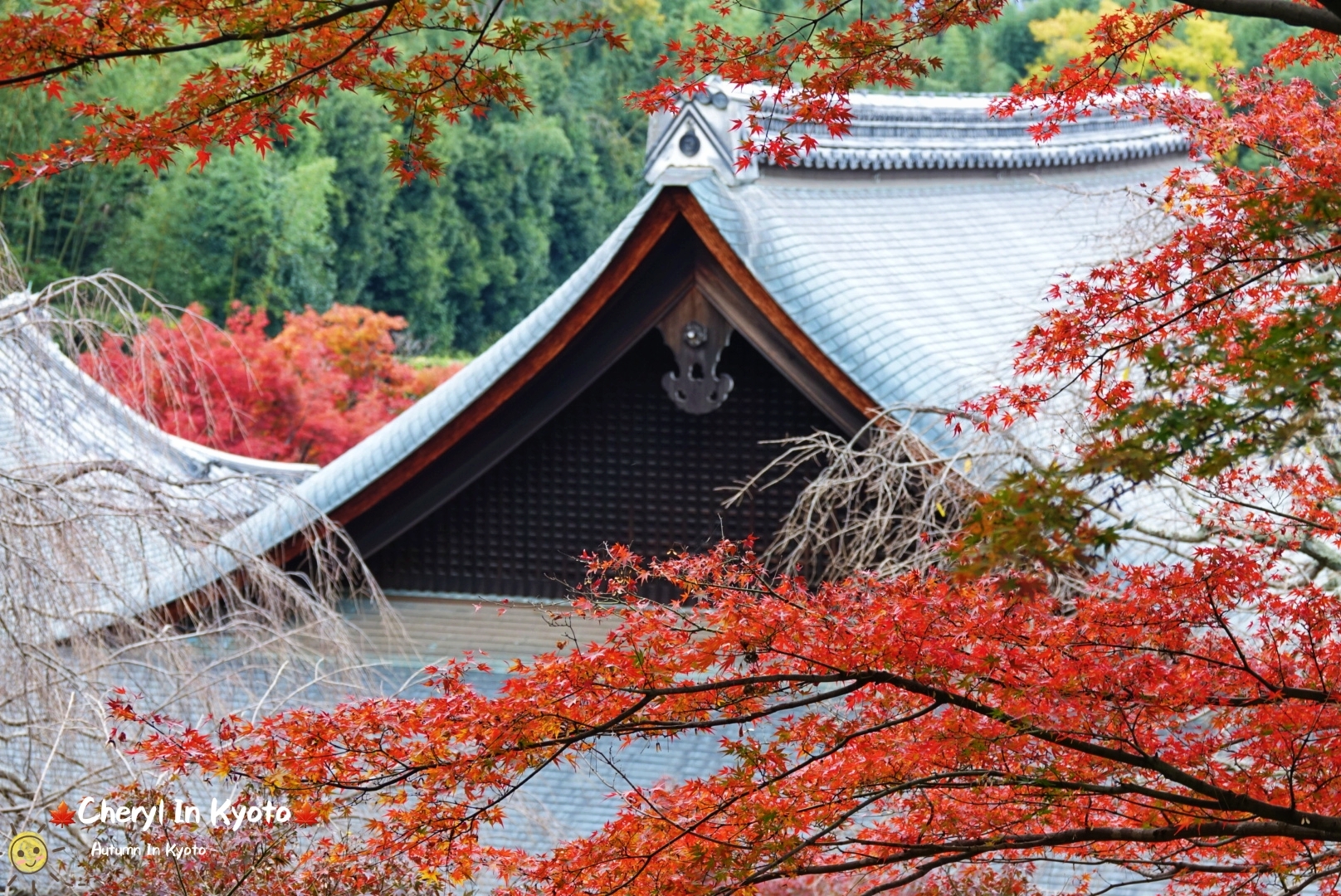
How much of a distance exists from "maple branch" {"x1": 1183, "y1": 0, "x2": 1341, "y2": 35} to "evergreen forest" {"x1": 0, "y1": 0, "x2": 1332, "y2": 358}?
65.7 feet

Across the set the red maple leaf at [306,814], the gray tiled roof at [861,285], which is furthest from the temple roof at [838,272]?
the red maple leaf at [306,814]

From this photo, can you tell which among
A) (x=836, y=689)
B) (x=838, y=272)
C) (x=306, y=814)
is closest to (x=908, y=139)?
(x=838, y=272)

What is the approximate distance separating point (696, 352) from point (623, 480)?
0.65 metres

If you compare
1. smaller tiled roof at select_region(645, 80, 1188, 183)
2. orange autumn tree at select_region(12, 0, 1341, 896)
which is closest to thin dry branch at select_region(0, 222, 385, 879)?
orange autumn tree at select_region(12, 0, 1341, 896)

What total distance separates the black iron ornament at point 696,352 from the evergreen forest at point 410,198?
54.9 ft

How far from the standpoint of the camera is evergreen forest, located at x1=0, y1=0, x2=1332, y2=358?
27.2 metres

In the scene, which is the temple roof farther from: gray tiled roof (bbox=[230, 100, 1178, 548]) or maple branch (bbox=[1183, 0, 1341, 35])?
maple branch (bbox=[1183, 0, 1341, 35])

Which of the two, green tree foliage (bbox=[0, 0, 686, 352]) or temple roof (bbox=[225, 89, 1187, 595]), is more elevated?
green tree foliage (bbox=[0, 0, 686, 352])

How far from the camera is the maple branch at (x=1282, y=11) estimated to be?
211 centimetres

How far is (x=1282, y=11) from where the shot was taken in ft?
7.09

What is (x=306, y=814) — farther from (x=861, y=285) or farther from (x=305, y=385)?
(x=305, y=385)

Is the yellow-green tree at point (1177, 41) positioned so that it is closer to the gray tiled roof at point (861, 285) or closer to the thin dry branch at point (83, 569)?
the gray tiled roof at point (861, 285)

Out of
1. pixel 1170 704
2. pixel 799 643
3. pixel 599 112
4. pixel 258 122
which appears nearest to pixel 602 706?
pixel 799 643

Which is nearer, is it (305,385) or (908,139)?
(908,139)
